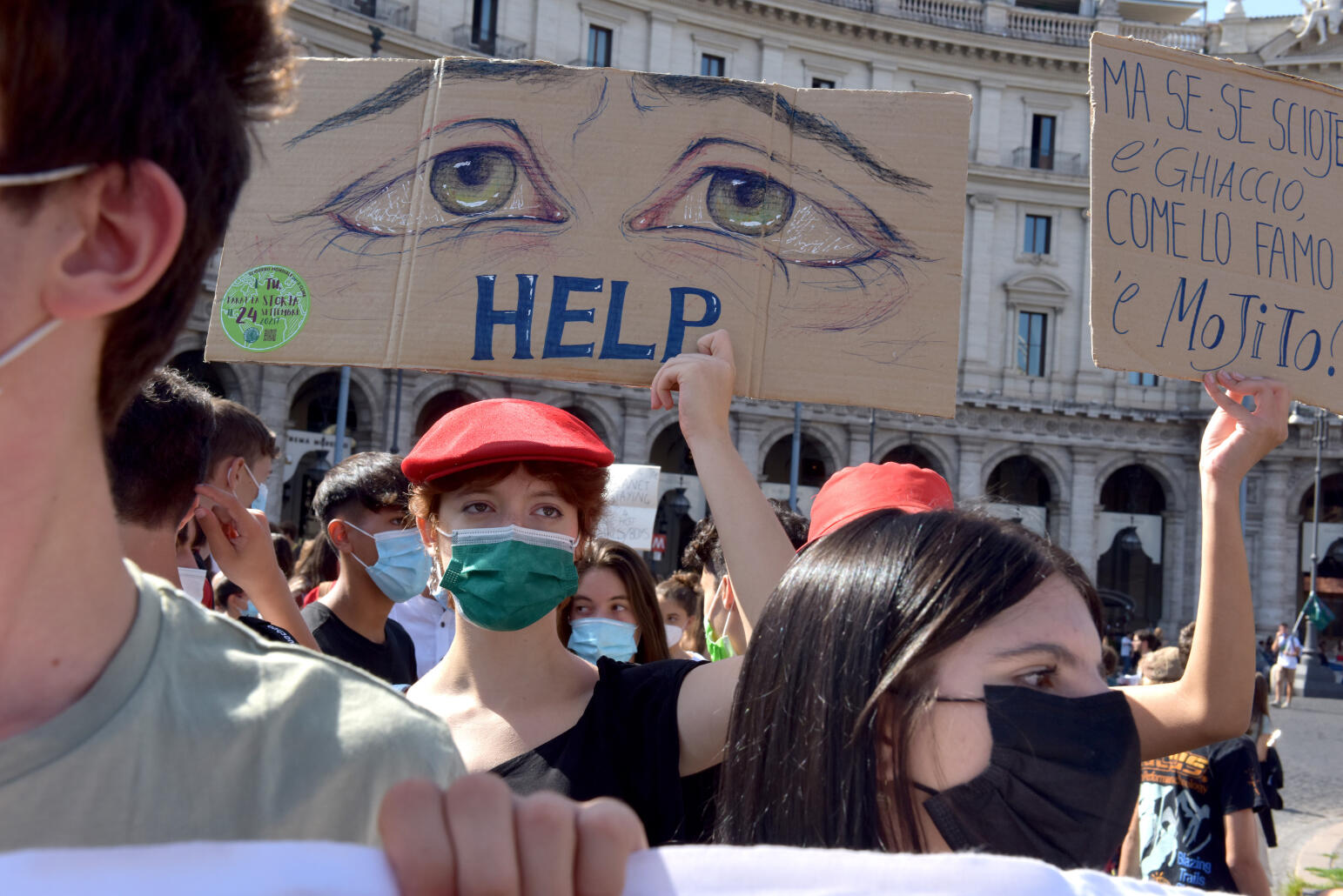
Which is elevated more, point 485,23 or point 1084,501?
point 485,23

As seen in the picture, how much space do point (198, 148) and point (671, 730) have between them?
1460mm

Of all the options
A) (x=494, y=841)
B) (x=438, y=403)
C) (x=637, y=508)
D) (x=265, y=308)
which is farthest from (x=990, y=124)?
(x=494, y=841)

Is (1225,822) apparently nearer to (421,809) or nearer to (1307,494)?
(421,809)

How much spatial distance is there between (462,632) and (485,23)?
3099cm

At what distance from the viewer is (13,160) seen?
2.98 feet

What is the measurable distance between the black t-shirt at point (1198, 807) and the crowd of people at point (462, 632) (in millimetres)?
1877

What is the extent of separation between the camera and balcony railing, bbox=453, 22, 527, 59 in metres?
30.0

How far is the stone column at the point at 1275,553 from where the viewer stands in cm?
3606

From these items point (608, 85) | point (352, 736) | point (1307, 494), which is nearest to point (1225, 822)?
point (608, 85)

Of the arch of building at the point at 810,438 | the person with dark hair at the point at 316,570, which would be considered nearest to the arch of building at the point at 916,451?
the arch of building at the point at 810,438

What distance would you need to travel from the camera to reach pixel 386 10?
29000 mm

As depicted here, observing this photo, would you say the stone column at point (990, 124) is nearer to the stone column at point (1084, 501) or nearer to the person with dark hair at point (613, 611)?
the stone column at point (1084, 501)

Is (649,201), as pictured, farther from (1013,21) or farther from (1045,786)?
(1013,21)

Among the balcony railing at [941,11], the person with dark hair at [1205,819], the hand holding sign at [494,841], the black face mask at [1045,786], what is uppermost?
the balcony railing at [941,11]
